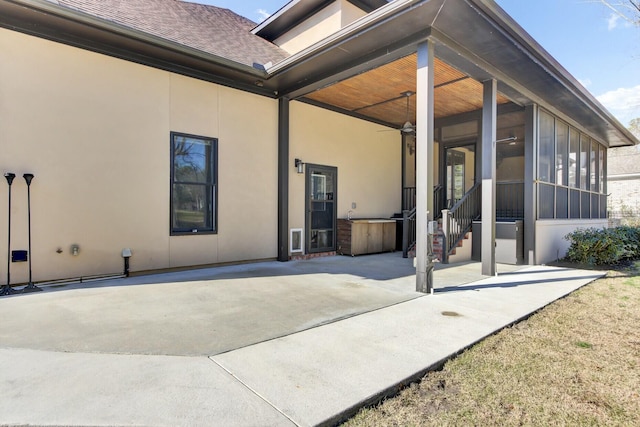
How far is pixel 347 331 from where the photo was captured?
3178mm

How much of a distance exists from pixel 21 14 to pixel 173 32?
2.13 metres

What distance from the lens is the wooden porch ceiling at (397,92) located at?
6172 millimetres

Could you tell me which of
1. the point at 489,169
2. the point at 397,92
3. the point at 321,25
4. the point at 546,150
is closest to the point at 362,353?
the point at 489,169

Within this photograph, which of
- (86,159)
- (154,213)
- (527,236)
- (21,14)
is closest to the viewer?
(21,14)

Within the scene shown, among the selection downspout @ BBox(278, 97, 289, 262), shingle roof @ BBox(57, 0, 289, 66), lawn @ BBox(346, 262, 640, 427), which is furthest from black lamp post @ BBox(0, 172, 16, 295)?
lawn @ BBox(346, 262, 640, 427)

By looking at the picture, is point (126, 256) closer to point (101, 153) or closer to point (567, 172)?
point (101, 153)

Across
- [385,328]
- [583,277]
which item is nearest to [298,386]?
[385,328]

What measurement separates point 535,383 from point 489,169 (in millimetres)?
4331

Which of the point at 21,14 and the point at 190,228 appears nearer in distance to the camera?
the point at 21,14

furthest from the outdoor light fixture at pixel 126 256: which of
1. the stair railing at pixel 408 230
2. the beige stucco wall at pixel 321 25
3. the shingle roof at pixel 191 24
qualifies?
the beige stucco wall at pixel 321 25

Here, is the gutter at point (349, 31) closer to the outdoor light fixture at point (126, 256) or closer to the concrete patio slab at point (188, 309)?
the concrete patio slab at point (188, 309)

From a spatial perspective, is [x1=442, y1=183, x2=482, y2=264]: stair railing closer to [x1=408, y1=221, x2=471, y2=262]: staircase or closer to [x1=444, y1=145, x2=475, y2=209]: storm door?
[x1=408, y1=221, x2=471, y2=262]: staircase

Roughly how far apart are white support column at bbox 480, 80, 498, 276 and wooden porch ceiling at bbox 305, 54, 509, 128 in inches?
30.2

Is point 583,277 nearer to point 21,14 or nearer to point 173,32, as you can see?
point 173,32
